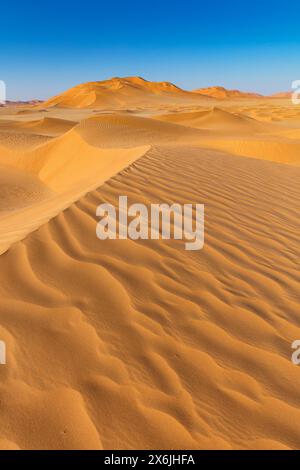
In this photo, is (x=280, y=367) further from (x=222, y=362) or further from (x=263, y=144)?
(x=263, y=144)

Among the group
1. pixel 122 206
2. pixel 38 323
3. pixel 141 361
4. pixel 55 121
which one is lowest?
pixel 141 361

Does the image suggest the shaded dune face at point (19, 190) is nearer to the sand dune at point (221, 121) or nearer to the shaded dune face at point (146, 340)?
the shaded dune face at point (146, 340)

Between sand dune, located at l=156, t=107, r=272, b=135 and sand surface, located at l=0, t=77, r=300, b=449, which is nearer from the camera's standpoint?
sand surface, located at l=0, t=77, r=300, b=449

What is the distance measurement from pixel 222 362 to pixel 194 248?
1268 millimetres

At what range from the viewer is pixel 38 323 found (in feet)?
7.36

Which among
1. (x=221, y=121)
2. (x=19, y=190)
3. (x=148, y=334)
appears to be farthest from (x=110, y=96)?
(x=148, y=334)

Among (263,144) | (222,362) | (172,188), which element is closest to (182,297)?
(222,362)

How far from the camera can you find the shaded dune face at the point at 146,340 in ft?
5.83

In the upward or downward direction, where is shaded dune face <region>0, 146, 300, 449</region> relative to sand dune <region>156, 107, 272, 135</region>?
downward

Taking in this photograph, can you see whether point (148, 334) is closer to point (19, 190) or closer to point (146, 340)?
point (146, 340)

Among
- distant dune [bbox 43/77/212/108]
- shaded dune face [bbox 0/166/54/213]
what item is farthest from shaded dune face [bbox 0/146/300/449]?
distant dune [bbox 43/77/212/108]

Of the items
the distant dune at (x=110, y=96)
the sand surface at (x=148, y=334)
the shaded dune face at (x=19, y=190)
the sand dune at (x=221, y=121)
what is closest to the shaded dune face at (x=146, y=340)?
the sand surface at (x=148, y=334)

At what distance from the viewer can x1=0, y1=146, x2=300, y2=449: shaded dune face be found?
5.83 feet

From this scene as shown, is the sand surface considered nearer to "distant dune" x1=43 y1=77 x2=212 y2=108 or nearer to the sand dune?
the sand dune
